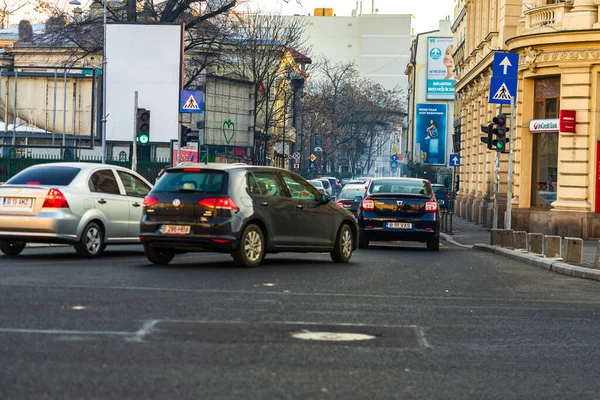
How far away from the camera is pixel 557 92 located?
33719mm

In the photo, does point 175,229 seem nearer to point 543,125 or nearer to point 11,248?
point 11,248

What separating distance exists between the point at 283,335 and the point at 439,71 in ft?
335

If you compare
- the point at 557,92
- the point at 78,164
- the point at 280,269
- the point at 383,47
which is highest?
the point at 383,47

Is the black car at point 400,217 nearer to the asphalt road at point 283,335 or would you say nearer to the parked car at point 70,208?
the parked car at point 70,208

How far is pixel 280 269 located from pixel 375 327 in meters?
6.50

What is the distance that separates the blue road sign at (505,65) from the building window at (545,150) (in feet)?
20.4

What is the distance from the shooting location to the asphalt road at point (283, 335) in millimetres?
6738

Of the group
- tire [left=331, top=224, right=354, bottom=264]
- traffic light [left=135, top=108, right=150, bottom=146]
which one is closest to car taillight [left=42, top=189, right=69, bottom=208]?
tire [left=331, top=224, right=354, bottom=264]

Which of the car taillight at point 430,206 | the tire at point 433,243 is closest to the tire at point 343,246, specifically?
the car taillight at point 430,206

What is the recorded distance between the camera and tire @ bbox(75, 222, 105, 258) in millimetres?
17391

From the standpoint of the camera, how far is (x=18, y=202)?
16.9 m

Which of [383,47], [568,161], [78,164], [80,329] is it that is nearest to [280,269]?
[78,164]

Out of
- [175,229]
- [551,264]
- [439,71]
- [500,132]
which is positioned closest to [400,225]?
[551,264]

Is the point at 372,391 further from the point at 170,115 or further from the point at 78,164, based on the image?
the point at 170,115
